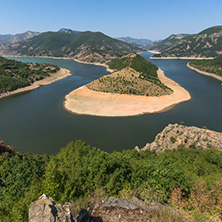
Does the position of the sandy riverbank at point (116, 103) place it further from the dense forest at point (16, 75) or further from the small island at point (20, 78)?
the dense forest at point (16, 75)

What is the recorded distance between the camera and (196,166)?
2952 cm

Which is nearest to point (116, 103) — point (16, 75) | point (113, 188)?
point (113, 188)

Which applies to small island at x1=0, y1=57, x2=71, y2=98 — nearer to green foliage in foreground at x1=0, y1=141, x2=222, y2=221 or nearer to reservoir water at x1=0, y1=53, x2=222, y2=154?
reservoir water at x1=0, y1=53, x2=222, y2=154

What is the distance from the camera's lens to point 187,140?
45750mm

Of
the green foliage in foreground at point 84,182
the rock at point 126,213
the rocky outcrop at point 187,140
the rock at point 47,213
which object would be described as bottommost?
the rocky outcrop at point 187,140

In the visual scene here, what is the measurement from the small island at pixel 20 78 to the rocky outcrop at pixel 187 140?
4606 inches

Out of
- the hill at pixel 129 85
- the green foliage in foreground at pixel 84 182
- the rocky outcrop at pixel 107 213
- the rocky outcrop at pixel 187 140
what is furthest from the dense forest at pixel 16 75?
the rocky outcrop at pixel 107 213

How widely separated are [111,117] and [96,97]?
3244 centimetres

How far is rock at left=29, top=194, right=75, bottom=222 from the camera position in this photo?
8992 millimetres

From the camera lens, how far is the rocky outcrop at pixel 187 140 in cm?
4381

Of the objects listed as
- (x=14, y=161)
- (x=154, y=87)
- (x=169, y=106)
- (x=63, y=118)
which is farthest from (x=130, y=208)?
(x=154, y=87)

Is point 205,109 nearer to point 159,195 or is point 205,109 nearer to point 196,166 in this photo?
point 196,166

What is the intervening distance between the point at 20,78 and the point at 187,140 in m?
157

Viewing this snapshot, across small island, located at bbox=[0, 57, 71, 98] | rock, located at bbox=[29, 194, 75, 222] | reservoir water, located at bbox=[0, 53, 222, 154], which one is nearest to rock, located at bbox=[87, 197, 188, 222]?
rock, located at bbox=[29, 194, 75, 222]
